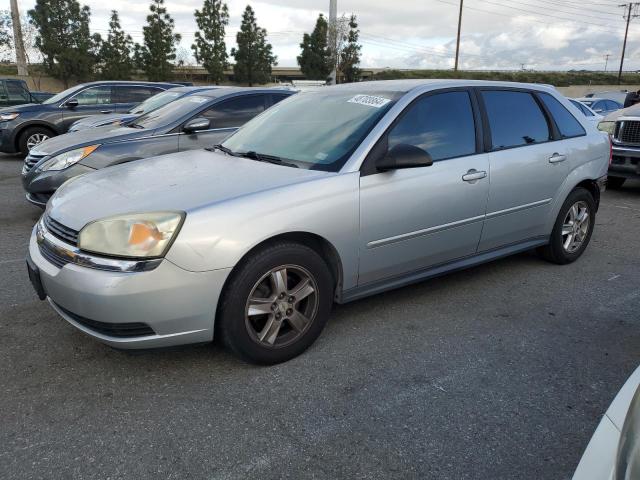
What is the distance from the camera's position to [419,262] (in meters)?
3.71

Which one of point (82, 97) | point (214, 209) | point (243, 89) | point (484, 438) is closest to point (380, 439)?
point (484, 438)

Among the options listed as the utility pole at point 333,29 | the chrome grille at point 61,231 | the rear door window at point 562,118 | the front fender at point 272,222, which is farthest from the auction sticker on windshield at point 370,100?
the utility pole at point 333,29

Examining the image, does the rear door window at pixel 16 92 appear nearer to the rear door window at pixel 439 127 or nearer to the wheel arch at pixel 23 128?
the wheel arch at pixel 23 128

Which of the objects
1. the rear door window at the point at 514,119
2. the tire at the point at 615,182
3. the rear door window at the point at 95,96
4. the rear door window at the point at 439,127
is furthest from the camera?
the rear door window at the point at 95,96

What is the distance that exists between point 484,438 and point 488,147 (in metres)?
2.30

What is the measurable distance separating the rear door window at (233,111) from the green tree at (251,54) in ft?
162

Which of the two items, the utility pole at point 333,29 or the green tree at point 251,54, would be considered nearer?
the utility pole at point 333,29

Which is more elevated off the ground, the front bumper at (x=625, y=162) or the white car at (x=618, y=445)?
the white car at (x=618, y=445)

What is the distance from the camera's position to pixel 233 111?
685cm

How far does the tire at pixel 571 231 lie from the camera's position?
476 centimetres

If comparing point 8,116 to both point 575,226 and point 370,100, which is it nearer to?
point 370,100

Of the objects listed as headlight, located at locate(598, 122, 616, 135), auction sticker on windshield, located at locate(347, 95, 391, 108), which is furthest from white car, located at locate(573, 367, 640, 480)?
headlight, located at locate(598, 122, 616, 135)

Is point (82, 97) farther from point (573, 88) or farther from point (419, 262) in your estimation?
point (573, 88)

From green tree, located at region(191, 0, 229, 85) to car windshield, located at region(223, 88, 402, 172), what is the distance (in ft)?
163
